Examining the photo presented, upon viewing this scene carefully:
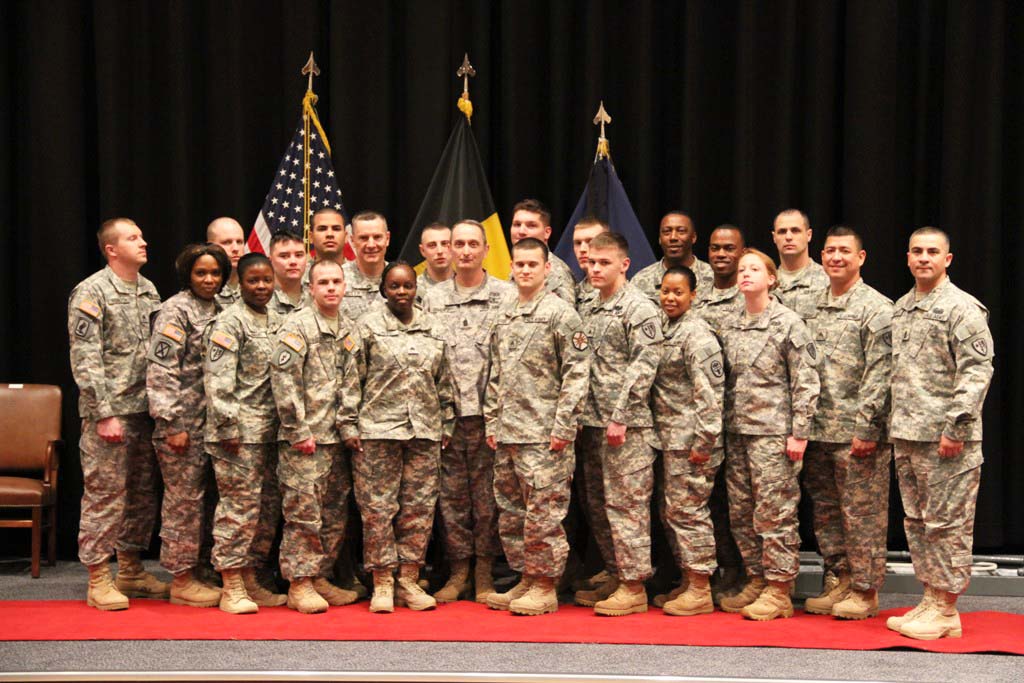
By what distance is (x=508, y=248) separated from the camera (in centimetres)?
718

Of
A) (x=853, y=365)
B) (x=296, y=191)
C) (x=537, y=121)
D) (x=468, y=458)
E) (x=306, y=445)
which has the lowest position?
(x=468, y=458)

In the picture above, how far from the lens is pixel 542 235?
6.05 m

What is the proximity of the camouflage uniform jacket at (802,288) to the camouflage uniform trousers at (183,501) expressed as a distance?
9.22 ft

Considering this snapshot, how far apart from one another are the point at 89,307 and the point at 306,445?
119cm

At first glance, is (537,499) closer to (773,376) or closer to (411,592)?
(411,592)

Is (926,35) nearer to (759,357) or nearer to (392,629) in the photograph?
(759,357)

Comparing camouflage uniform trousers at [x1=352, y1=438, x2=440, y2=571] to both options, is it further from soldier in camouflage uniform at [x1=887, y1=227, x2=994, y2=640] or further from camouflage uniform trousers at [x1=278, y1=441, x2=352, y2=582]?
soldier in camouflage uniform at [x1=887, y1=227, x2=994, y2=640]

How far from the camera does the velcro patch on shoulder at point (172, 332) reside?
5453mm

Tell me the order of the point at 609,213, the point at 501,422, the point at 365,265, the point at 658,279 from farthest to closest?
the point at 609,213 → the point at 658,279 → the point at 365,265 → the point at 501,422

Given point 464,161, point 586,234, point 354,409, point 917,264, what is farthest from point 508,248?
point 917,264

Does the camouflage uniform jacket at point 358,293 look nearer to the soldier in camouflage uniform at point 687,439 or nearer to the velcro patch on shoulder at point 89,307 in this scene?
the velcro patch on shoulder at point 89,307

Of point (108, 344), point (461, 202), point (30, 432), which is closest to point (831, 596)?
point (461, 202)

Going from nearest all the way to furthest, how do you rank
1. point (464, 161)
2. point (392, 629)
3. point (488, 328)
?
point (392, 629), point (488, 328), point (464, 161)

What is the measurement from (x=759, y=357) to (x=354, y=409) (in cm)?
182
